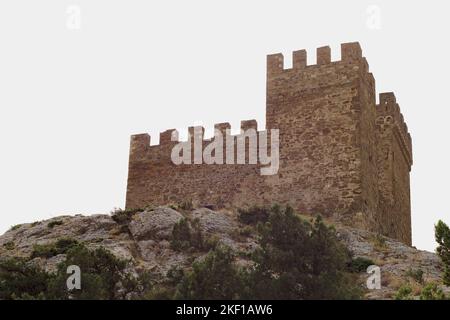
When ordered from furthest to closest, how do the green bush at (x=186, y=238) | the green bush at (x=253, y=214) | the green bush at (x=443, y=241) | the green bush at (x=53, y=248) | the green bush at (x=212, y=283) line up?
the green bush at (x=253, y=214), the green bush at (x=186, y=238), the green bush at (x=53, y=248), the green bush at (x=443, y=241), the green bush at (x=212, y=283)

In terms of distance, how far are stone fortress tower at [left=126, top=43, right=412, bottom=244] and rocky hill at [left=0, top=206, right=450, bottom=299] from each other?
1350 mm

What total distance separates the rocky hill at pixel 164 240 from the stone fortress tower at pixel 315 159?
1350 mm

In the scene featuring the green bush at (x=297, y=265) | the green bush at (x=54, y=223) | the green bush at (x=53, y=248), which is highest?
the green bush at (x=54, y=223)

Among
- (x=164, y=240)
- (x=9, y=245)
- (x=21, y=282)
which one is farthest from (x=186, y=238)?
(x=21, y=282)

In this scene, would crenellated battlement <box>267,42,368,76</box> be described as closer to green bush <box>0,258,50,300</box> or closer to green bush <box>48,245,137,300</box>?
green bush <box>48,245,137,300</box>

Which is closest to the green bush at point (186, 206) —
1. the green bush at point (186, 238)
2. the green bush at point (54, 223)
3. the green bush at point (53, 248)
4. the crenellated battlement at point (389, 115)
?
the green bush at point (186, 238)

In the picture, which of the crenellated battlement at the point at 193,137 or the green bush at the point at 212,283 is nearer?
the green bush at the point at 212,283

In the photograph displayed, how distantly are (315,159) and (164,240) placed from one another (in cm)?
625

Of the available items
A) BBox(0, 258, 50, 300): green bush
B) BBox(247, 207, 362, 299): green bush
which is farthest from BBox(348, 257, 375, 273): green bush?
BBox(0, 258, 50, 300): green bush

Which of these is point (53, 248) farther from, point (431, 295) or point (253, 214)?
point (431, 295)

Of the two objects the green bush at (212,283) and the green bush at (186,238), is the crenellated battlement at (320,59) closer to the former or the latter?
the green bush at (186,238)

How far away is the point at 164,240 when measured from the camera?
2506cm

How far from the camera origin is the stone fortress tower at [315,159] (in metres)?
26.3
